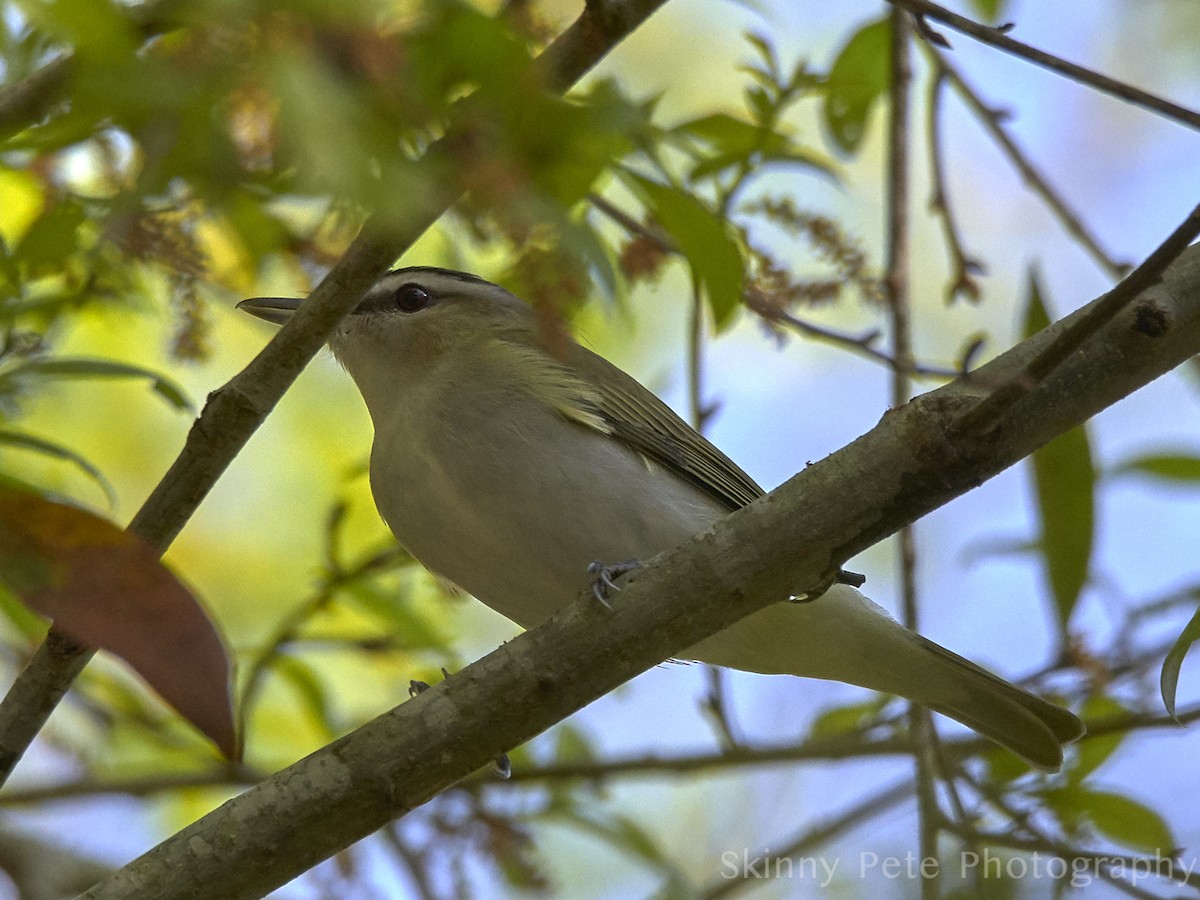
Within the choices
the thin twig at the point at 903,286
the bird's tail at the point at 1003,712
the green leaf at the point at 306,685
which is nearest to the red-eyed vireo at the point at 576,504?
the bird's tail at the point at 1003,712

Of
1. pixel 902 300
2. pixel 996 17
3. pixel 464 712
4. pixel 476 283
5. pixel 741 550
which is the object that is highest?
pixel 996 17

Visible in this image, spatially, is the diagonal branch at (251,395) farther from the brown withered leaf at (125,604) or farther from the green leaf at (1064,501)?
the green leaf at (1064,501)

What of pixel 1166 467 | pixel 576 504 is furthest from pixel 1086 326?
pixel 1166 467

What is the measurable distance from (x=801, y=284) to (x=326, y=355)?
2284 mm

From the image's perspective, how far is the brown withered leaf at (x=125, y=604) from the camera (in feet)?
5.05

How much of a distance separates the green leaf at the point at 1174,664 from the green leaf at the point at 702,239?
3.51 feet

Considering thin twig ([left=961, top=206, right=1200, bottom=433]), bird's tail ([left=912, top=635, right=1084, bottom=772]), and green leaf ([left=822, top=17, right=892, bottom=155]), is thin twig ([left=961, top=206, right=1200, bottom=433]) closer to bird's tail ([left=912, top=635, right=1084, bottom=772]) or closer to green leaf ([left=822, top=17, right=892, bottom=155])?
bird's tail ([left=912, top=635, right=1084, bottom=772])

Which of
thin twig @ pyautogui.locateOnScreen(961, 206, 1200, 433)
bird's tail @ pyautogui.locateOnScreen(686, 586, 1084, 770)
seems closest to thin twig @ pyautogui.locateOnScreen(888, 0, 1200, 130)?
thin twig @ pyautogui.locateOnScreen(961, 206, 1200, 433)

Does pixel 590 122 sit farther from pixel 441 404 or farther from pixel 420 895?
pixel 420 895

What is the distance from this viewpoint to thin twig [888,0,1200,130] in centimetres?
203

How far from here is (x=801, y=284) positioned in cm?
331

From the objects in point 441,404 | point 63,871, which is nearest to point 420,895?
point 63,871

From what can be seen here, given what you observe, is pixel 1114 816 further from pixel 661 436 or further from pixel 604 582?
pixel 604 582

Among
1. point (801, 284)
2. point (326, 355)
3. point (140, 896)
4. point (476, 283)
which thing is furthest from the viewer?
point (326, 355)
